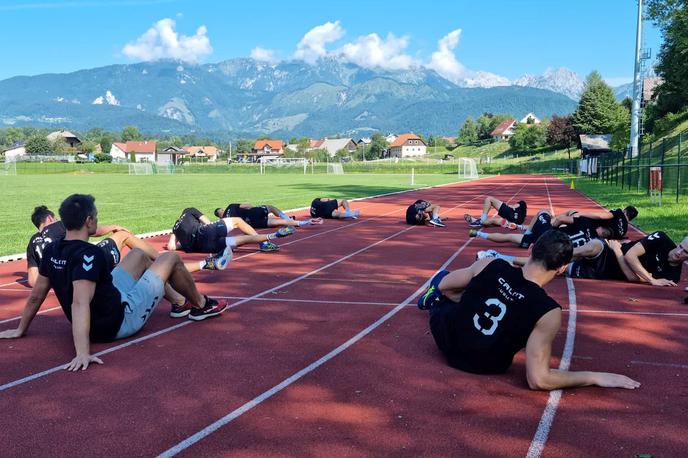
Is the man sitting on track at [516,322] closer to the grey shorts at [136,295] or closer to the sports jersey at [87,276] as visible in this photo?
the grey shorts at [136,295]

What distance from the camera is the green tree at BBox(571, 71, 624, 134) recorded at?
298 ft

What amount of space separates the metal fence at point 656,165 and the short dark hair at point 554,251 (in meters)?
14.8

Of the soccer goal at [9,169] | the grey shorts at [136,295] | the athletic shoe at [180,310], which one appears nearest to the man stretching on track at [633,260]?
the athletic shoe at [180,310]

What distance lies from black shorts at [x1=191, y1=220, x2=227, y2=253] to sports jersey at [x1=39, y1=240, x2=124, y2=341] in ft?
17.2

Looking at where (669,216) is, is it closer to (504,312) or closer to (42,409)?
(504,312)

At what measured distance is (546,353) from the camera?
437 centimetres

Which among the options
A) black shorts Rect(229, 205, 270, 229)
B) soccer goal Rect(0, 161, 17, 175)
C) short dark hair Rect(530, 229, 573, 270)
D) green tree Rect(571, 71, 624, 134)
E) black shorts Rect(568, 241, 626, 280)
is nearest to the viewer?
short dark hair Rect(530, 229, 573, 270)

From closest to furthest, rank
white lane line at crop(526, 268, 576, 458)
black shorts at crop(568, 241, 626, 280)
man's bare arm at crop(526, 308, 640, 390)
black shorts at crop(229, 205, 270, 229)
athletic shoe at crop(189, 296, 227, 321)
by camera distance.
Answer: white lane line at crop(526, 268, 576, 458), man's bare arm at crop(526, 308, 640, 390), athletic shoe at crop(189, 296, 227, 321), black shorts at crop(568, 241, 626, 280), black shorts at crop(229, 205, 270, 229)

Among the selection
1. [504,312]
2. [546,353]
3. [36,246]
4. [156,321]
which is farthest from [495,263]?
[36,246]

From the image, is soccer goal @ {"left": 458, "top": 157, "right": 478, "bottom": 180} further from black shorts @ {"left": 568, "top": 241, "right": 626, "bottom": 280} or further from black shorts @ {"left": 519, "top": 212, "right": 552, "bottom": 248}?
black shorts @ {"left": 568, "top": 241, "right": 626, "bottom": 280}

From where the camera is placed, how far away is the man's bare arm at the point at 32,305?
5.41 meters

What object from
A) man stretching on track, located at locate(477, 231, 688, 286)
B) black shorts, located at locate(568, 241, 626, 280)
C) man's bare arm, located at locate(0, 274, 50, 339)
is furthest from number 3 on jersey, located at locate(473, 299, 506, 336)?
black shorts, located at locate(568, 241, 626, 280)

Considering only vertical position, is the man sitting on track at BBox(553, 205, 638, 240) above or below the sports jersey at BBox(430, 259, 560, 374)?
above

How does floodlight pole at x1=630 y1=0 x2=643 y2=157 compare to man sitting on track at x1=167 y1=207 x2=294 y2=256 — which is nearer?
man sitting on track at x1=167 y1=207 x2=294 y2=256
